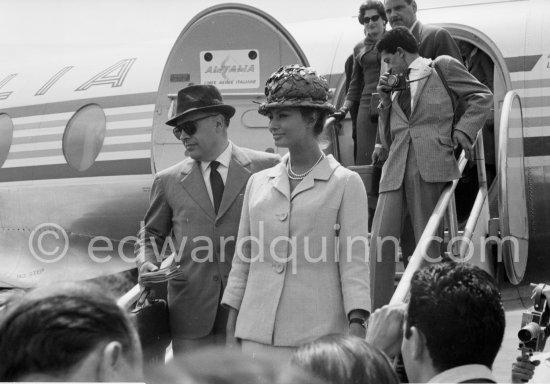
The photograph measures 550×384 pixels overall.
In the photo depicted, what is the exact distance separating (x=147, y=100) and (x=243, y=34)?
9.02 ft

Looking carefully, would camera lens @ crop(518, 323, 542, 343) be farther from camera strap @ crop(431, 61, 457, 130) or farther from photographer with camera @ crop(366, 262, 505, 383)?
camera strap @ crop(431, 61, 457, 130)

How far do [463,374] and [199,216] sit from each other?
2.29m

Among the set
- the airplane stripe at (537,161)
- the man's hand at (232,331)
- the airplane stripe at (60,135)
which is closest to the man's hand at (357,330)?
the man's hand at (232,331)

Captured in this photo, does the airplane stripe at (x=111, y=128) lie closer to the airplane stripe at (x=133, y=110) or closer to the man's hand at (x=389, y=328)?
the airplane stripe at (x=133, y=110)

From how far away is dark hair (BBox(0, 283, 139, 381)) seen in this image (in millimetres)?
1554

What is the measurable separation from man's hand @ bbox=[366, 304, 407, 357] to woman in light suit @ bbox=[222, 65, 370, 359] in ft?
2.34

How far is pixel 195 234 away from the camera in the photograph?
4.47m

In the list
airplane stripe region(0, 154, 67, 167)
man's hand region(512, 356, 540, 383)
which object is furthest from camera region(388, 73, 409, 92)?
airplane stripe region(0, 154, 67, 167)

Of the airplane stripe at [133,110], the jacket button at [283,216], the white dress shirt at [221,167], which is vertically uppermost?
the white dress shirt at [221,167]

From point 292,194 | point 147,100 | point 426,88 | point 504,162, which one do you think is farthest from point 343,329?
point 147,100

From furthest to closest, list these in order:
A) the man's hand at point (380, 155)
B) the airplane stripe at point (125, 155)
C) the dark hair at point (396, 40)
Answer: the airplane stripe at point (125, 155), the man's hand at point (380, 155), the dark hair at point (396, 40)

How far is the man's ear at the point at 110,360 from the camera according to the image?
5.08 feet

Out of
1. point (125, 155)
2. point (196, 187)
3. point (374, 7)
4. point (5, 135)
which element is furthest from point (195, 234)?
point (5, 135)

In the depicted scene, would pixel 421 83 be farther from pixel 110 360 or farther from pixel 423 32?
pixel 110 360
